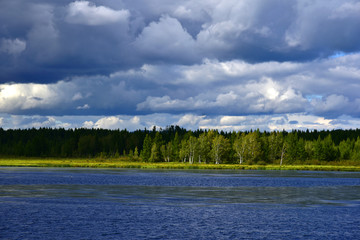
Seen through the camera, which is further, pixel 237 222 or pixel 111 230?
pixel 237 222

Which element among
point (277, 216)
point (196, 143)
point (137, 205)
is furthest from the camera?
point (196, 143)

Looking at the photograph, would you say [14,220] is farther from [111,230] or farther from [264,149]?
[264,149]

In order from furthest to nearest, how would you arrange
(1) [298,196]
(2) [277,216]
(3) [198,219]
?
1. (1) [298,196]
2. (2) [277,216]
3. (3) [198,219]

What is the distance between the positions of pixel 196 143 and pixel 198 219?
144m

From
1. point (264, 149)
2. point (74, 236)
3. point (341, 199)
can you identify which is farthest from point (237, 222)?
point (264, 149)

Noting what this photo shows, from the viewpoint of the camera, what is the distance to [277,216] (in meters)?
43.3

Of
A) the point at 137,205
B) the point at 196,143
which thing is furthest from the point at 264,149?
the point at 137,205

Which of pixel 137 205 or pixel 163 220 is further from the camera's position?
pixel 137 205

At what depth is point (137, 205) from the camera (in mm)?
49219

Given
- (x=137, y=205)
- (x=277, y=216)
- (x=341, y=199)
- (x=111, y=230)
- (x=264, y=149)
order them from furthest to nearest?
(x=264, y=149) < (x=341, y=199) < (x=137, y=205) < (x=277, y=216) < (x=111, y=230)

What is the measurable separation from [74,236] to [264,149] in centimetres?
17151

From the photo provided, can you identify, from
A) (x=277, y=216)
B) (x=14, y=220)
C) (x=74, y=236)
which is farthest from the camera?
(x=277, y=216)

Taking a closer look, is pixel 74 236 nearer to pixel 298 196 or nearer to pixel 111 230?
pixel 111 230

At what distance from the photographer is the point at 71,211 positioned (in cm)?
4375
